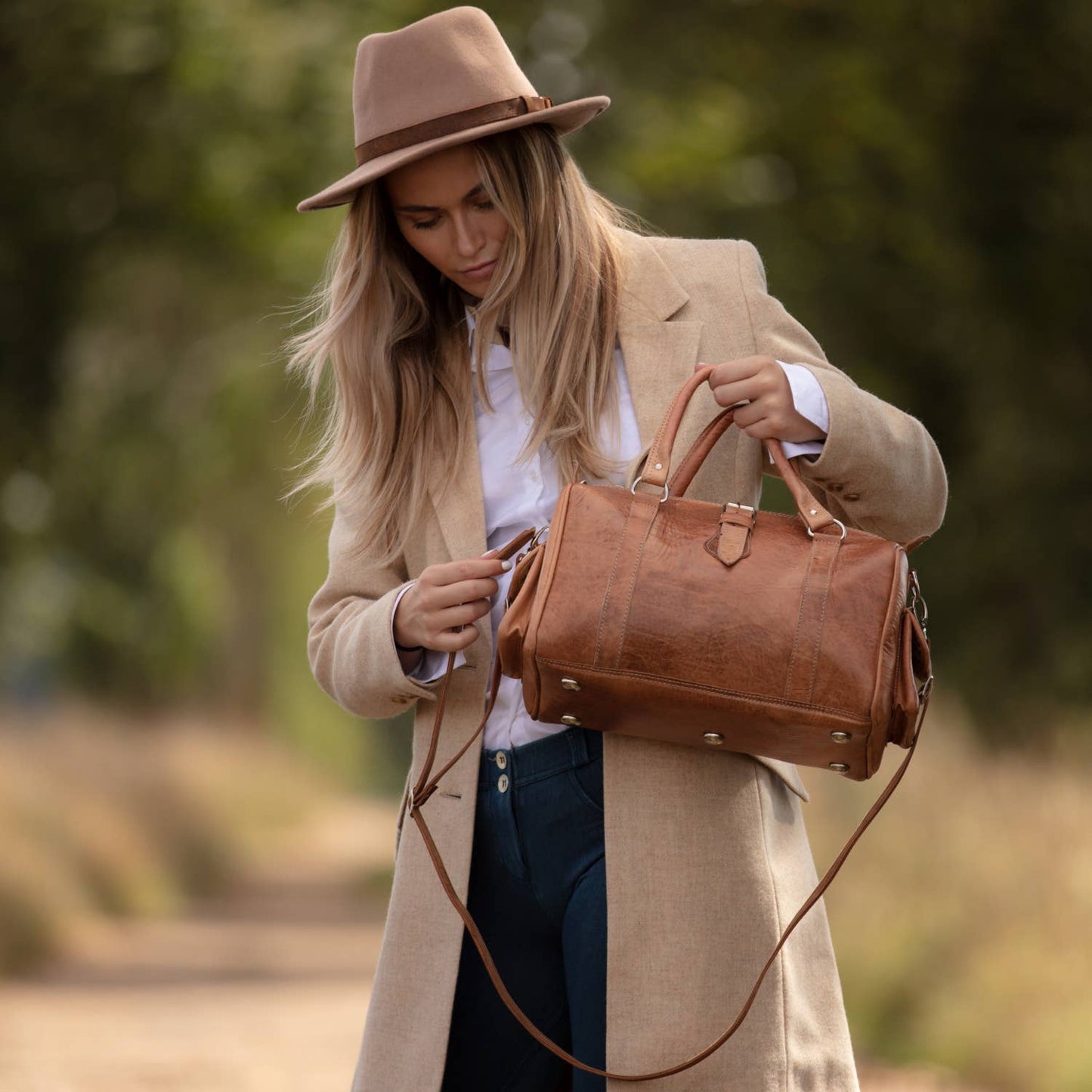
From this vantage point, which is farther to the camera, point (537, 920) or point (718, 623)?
point (537, 920)

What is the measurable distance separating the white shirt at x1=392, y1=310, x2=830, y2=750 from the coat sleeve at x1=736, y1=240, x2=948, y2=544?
0.76 feet

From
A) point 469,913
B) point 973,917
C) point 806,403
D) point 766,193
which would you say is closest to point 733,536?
point 806,403

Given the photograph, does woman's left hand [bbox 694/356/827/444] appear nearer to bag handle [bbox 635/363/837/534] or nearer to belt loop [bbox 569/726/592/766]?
bag handle [bbox 635/363/837/534]

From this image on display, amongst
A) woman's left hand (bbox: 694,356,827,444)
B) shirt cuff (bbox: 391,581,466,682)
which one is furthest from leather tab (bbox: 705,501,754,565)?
shirt cuff (bbox: 391,581,466,682)

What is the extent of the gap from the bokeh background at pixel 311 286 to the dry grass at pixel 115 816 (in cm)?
4

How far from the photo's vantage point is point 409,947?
2629 millimetres

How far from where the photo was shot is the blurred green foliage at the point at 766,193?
11031mm

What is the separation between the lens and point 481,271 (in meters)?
2.72

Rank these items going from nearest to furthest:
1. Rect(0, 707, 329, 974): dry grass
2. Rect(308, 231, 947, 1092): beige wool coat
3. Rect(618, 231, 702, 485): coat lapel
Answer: Rect(308, 231, 947, 1092): beige wool coat → Rect(618, 231, 702, 485): coat lapel → Rect(0, 707, 329, 974): dry grass

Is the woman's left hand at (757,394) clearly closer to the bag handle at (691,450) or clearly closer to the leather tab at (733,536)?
the bag handle at (691,450)

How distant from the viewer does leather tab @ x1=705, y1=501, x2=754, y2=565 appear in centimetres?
224

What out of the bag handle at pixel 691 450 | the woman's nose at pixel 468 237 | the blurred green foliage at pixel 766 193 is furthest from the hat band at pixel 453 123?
the blurred green foliage at pixel 766 193

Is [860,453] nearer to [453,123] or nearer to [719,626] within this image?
[719,626]

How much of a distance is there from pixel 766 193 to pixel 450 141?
9917mm
